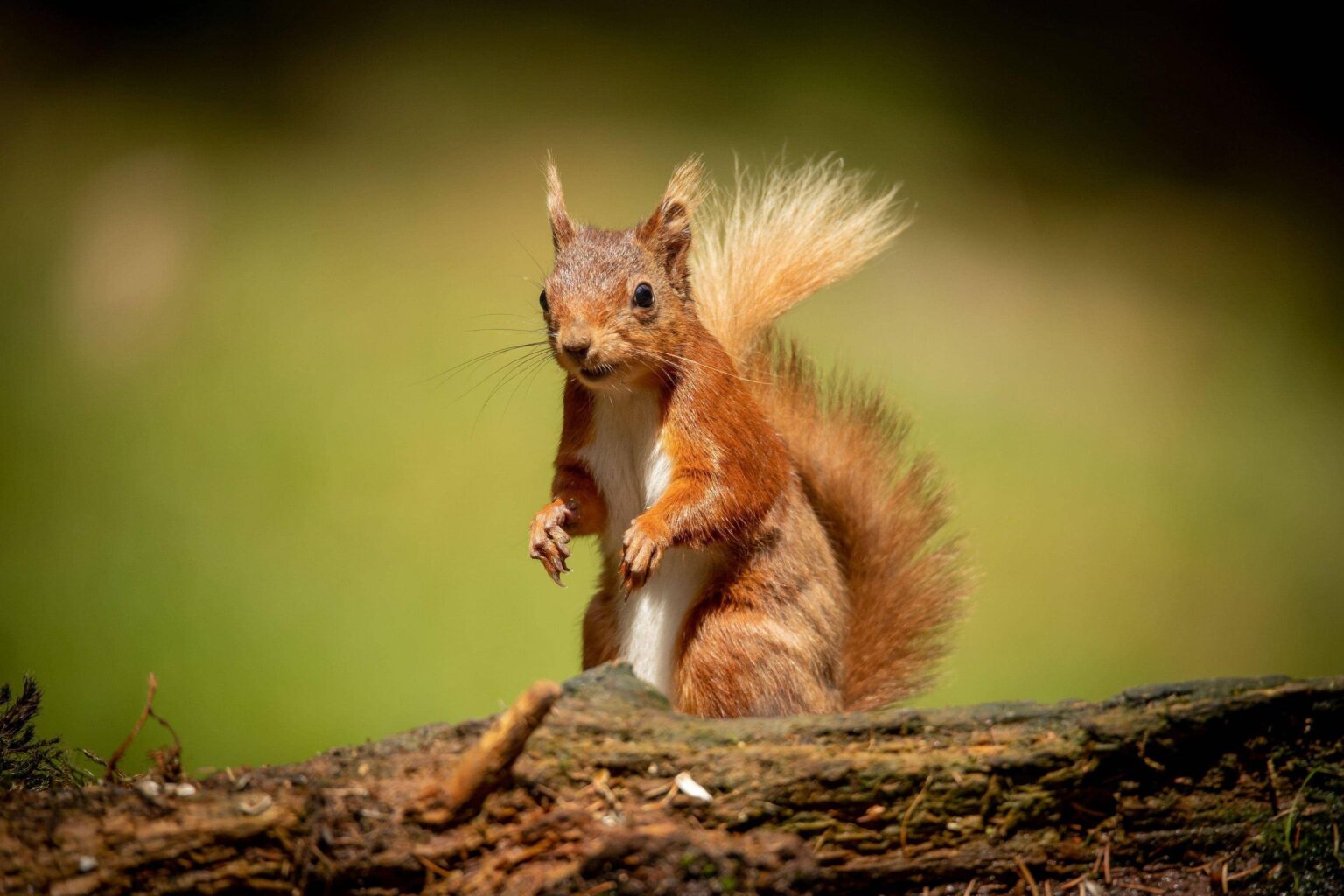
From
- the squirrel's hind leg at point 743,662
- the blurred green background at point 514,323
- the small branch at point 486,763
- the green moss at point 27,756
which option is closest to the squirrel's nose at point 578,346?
the squirrel's hind leg at point 743,662

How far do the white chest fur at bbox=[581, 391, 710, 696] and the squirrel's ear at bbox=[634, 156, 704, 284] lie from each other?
0.27 metres

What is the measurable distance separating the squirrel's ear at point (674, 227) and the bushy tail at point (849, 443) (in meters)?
0.33

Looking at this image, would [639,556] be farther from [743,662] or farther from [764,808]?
[764,808]

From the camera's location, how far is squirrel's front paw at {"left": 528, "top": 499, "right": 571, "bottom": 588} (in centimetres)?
200

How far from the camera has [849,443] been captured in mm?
2512

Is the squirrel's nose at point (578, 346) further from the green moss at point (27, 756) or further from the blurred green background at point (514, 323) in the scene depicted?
the blurred green background at point (514, 323)

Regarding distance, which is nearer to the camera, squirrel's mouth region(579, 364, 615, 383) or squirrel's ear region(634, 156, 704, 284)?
squirrel's mouth region(579, 364, 615, 383)

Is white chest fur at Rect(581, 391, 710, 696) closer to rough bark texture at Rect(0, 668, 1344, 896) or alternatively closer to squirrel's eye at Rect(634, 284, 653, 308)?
squirrel's eye at Rect(634, 284, 653, 308)

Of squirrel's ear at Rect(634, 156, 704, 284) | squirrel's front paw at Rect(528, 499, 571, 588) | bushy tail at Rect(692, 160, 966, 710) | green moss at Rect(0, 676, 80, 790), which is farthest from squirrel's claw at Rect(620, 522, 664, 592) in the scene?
green moss at Rect(0, 676, 80, 790)

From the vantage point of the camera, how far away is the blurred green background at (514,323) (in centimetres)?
280

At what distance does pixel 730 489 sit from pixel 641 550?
0.70 feet

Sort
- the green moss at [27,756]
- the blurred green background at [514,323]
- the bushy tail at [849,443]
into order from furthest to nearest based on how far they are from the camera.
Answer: the blurred green background at [514,323] < the bushy tail at [849,443] < the green moss at [27,756]

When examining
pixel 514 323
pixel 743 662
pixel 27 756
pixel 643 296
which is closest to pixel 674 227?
pixel 643 296

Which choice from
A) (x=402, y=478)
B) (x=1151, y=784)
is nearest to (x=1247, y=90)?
(x=1151, y=784)
